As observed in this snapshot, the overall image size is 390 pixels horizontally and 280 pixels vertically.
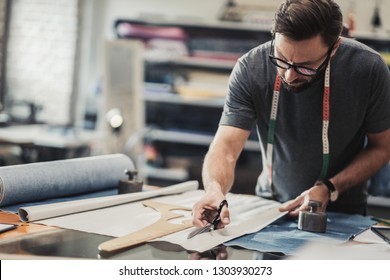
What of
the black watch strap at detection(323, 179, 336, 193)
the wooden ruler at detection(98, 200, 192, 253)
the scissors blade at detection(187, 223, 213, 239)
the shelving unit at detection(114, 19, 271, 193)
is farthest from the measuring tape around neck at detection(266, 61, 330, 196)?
the shelving unit at detection(114, 19, 271, 193)

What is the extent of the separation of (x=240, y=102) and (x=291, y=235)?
59 centimetres

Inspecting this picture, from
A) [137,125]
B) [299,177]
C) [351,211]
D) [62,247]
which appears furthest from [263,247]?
[137,125]

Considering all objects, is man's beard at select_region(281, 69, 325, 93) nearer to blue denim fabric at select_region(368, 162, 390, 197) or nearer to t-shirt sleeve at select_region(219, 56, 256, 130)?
t-shirt sleeve at select_region(219, 56, 256, 130)

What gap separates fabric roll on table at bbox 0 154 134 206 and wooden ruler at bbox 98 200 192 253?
8.3 inches

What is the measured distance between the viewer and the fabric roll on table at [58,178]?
1442 millimetres

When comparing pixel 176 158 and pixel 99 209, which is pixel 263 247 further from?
pixel 176 158

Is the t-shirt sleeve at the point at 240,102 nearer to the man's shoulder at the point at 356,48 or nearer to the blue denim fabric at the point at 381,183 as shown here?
the man's shoulder at the point at 356,48

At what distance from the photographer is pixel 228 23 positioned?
529 cm

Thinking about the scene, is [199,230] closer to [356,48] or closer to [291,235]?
[291,235]

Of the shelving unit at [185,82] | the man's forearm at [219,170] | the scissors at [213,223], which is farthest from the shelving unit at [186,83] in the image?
the scissors at [213,223]

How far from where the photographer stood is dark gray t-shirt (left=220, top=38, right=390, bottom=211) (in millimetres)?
1749

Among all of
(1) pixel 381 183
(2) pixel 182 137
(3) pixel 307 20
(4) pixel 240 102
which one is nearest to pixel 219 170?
(4) pixel 240 102

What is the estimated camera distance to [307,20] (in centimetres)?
152

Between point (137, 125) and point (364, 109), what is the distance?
124 inches
